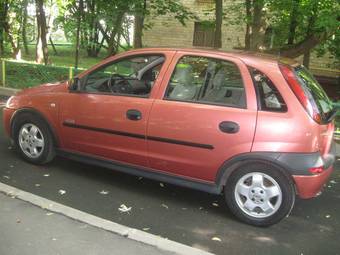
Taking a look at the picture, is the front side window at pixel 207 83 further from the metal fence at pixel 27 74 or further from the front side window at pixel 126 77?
the metal fence at pixel 27 74

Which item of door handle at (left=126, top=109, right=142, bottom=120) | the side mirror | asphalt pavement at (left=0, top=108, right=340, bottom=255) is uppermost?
the side mirror

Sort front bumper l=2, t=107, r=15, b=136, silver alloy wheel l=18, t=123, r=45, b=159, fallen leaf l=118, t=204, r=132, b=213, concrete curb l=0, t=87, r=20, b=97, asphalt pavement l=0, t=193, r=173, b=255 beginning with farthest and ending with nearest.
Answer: concrete curb l=0, t=87, r=20, b=97 < front bumper l=2, t=107, r=15, b=136 < silver alloy wheel l=18, t=123, r=45, b=159 < fallen leaf l=118, t=204, r=132, b=213 < asphalt pavement l=0, t=193, r=173, b=255

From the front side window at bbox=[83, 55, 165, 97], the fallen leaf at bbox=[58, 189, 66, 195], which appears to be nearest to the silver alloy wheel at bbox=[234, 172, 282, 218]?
the front side window at bbox=[83, 55, 165, 97]

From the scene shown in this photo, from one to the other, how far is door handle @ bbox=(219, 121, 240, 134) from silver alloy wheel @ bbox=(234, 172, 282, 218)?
1.44 ft

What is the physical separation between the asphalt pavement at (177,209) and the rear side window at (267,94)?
1159mm

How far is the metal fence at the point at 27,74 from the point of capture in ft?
37.8

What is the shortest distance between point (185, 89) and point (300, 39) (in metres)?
9.46

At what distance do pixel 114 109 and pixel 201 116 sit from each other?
105cm

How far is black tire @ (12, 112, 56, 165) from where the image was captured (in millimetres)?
5734

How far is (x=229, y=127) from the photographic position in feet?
14.7

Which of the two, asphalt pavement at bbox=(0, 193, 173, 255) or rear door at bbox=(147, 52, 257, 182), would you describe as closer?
asphalt pavement at bbox=(0, 193, 173, 255)

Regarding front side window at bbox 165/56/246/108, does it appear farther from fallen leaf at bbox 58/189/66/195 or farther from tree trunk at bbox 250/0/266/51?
tree trunk at bbox 250/0/266/51

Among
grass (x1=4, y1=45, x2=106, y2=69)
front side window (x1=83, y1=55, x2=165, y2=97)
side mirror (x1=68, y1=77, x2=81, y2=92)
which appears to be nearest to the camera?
front side window (x1=83, y1=55, x2=165, y2=97)

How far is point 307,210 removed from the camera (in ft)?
16.7
